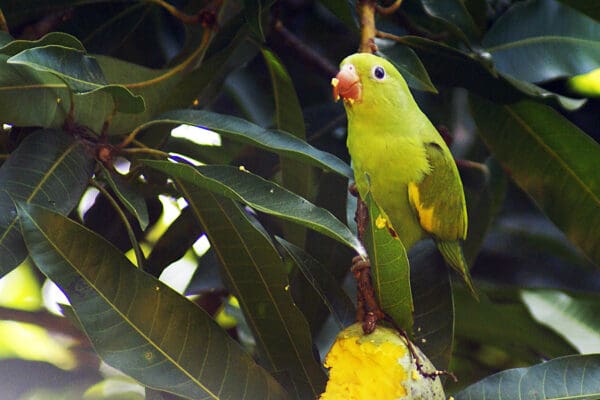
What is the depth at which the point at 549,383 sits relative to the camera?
1312 mm

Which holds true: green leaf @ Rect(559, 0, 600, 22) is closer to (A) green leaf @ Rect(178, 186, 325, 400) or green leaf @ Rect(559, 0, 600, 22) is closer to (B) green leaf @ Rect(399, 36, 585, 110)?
(B) green leaf @ Rect(399, 36, 585, 110)

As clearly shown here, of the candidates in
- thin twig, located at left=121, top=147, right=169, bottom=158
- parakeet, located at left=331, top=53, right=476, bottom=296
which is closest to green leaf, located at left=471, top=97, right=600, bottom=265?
parakeet, located at left=331, top=53, right=476, bottom=296

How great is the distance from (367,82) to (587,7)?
54 cm

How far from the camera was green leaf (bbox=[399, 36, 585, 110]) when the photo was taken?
1.59 m

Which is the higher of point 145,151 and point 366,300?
point 145,151

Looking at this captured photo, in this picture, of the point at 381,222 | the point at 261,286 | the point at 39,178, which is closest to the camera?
the point at 381,222

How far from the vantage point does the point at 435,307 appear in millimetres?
1413

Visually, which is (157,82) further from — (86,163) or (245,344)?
(245,344)

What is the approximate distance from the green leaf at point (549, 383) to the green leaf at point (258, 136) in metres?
0.40

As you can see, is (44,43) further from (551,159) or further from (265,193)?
(551,159)

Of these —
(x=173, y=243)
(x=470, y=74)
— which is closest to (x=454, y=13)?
(x=470, y=74)

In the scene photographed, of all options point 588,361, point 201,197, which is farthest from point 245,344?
point 588,361

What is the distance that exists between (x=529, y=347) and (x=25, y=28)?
1.33m

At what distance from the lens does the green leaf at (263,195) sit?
118cm
